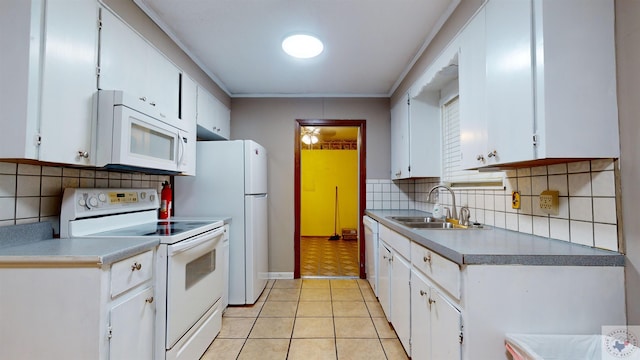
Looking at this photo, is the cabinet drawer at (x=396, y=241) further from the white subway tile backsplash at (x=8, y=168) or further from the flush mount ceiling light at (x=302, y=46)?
the white subway tile backsplash at (x=8, y=168)

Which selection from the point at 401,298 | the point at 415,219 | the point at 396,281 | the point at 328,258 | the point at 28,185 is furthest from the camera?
the point at 328,258

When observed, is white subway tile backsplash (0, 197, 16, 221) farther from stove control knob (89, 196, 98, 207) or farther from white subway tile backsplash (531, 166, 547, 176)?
white subway tile backsplash (531, 166, 547, 176)

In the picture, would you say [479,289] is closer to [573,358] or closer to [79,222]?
[573,358]

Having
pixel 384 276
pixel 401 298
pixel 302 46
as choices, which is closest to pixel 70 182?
pixel 302 46

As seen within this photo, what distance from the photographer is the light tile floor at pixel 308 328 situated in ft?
6.44

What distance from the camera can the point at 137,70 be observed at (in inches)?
70.9

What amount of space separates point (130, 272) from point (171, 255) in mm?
251

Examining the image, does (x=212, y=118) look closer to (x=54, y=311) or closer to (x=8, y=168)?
(x=8, y=168)

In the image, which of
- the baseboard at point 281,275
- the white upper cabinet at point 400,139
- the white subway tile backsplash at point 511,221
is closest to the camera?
the white subway tile backsplash at point 511,221

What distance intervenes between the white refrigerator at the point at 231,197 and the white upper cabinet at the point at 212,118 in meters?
0.29

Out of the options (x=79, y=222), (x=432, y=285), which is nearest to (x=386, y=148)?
(x=432, y=285)

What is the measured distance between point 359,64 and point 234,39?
1.16 m

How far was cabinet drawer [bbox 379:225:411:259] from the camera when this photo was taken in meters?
1.78

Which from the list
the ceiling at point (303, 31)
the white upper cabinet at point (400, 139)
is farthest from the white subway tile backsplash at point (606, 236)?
the white upper cabinet at point (400, 139)
